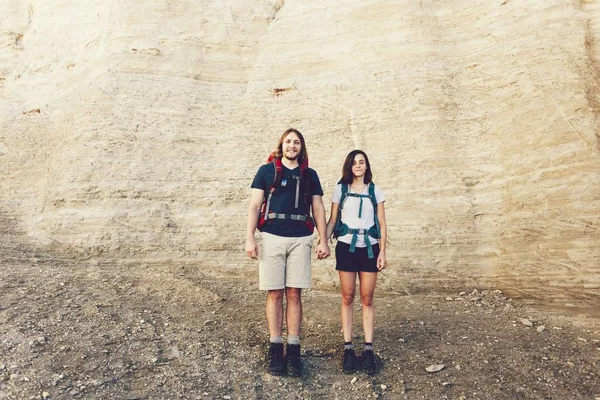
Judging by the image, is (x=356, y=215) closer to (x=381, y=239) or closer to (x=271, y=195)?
(x=381, y=239)

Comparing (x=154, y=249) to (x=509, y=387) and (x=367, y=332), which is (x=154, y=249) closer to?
(x=367, y=332)

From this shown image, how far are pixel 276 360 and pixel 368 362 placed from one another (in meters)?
0.90

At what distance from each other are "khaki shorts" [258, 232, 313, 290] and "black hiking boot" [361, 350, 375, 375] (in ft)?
3.06

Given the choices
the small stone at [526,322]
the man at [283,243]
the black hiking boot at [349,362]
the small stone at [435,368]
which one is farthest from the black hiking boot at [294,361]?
the small stone at [526,322]

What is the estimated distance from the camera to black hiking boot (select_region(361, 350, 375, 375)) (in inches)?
189

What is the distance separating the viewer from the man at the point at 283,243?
15.3 feet

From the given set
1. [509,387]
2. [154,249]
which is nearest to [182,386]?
[509,387]

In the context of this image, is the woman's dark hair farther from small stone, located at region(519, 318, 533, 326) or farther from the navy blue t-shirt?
small stone, located at region(519, 318, 533, 326)

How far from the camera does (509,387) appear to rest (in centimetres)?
466

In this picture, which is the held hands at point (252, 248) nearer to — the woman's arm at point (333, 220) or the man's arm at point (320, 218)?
the man's arm at point (320, 218)

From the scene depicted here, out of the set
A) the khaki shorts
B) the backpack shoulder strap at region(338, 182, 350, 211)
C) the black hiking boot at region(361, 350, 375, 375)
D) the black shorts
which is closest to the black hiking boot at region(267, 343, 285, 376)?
the khaki shorts

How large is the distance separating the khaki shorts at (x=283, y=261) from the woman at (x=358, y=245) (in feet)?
1.24

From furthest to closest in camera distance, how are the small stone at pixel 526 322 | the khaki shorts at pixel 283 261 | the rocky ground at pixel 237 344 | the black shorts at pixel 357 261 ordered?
the small stone at pixel 526 322 < the black shorts at pixel 357 261 < the khaki shorts at pixel 283 261 < the rocky ground at pixel 237 344

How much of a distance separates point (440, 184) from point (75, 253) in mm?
6404
